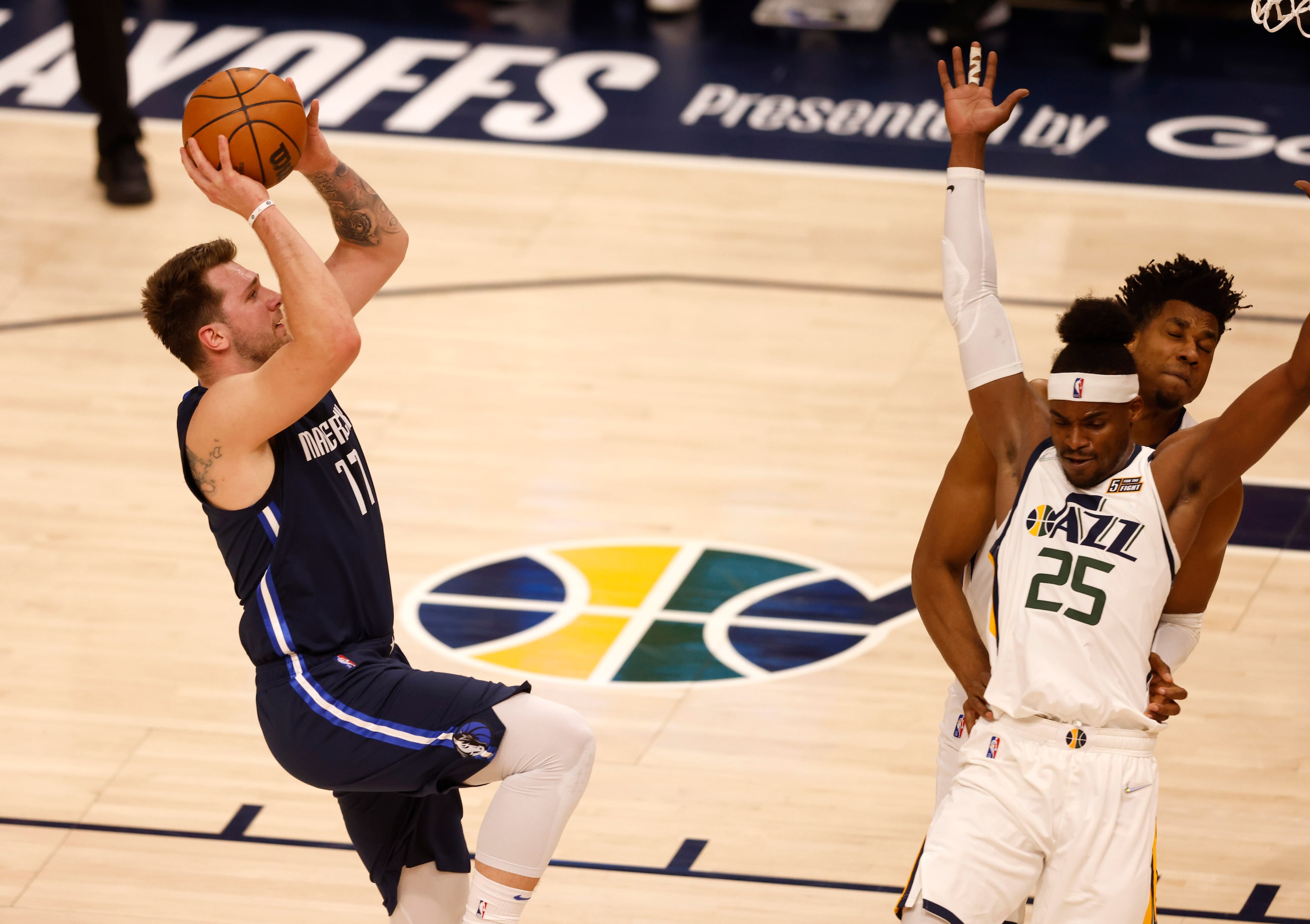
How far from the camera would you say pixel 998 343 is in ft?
11.6

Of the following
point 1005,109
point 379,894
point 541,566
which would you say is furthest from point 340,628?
point 541,566

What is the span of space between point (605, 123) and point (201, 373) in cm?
764

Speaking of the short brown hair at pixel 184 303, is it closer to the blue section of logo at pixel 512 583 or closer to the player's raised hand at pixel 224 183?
the player's raised hand at pixel 224 183

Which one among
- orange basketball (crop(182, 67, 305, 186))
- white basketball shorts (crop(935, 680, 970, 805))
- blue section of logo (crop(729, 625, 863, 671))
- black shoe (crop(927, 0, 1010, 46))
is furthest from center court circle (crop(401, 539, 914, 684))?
black shoe (crop(927, 0, 1010, 46))

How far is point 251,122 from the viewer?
3.91 meters

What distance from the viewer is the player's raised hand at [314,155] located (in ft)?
13.5

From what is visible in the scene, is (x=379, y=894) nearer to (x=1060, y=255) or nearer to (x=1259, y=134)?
(x=1060, y=255)

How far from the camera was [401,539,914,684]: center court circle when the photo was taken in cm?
586

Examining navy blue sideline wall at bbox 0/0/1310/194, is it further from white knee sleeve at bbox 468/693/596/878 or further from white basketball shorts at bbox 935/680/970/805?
white knee sleeve at bbox 468/693/596/878

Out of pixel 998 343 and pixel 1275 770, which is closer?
pixel 998 343

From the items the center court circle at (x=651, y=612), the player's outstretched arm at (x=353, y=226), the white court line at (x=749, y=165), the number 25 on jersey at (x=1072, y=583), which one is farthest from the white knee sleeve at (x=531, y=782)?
the white court line at (x=749, y=165)

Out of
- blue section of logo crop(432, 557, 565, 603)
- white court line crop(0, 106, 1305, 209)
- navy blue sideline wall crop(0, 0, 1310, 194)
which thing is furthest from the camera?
navy blue sideline wall crop(0, 0, 1310, 194)

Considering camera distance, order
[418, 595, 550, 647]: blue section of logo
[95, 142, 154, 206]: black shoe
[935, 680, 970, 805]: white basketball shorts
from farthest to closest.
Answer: [95, 142, 154, 206]: black shoe → [418, 595, 550, 647]: blue section of logo → [935, 680, 970, 805]: white basketball shorts

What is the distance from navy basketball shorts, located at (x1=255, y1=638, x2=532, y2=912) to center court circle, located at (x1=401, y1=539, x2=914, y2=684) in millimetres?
2056
